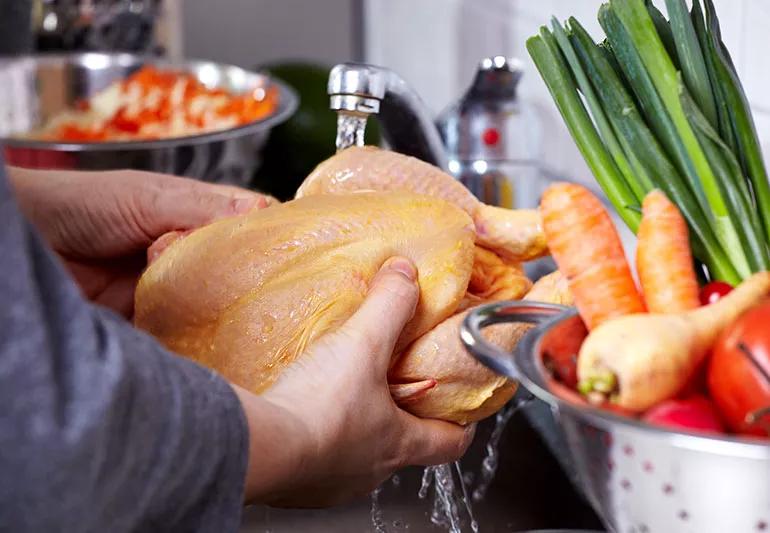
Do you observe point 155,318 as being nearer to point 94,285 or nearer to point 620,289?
point 94,285

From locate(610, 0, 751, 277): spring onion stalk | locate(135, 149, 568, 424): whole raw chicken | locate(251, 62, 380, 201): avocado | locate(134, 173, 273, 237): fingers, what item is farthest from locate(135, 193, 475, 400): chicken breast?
locate(251, 62, 380, 201): avocado

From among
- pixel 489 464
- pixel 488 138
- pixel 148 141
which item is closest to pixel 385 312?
pixel 489 464

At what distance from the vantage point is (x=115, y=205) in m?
1.01

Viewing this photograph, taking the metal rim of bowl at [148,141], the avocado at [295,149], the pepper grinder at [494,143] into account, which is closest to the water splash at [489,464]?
the pepper grinder at [494,143]

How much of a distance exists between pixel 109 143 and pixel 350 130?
0.67 metres

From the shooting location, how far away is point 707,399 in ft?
1.76

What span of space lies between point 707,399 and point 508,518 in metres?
0.61

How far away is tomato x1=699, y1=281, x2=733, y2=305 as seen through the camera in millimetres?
604

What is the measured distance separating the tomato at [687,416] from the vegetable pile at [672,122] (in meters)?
0.14

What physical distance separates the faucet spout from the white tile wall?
29 centimetres

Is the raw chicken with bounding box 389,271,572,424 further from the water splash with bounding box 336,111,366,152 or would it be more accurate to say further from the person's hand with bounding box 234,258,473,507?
the water splash with bounding box 336,111,366,152

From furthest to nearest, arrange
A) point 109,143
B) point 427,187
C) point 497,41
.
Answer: point 497,41, point 109,143, point 427,187

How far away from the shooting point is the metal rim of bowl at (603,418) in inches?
17.9

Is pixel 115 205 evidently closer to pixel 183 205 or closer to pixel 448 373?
pixel 183 205
